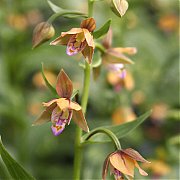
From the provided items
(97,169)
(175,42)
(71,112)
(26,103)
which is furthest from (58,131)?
(175,42)

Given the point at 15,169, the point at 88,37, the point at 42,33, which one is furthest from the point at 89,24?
the point at 15,169

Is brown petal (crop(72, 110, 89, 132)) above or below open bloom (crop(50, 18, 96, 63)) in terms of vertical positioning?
below

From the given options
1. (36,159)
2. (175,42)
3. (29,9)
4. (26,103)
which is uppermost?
(29,9)

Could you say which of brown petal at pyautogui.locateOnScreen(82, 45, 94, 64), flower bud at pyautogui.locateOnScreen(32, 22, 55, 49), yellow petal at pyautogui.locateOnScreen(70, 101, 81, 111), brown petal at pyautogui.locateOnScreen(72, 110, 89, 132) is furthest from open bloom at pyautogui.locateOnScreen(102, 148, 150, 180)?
flower bud at pyautogui.locateOnScreen(32, 22, 55, 49)

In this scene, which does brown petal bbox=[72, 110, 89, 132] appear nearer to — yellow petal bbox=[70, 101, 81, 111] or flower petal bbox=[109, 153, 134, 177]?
yellow petal bbox=[70, 101, 81, 111]

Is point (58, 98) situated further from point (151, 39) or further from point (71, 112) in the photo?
point (151, 39)

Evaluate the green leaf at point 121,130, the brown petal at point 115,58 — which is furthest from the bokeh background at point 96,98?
the green leaf at point 121,130

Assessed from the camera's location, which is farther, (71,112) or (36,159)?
(36,159)
